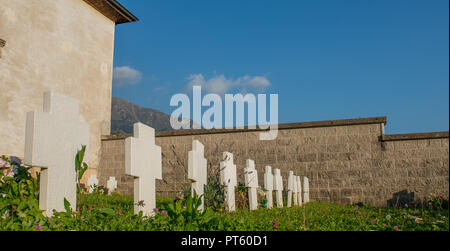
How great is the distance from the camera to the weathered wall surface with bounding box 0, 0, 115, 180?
10531 mm

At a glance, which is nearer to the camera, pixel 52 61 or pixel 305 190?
pixel 305 190

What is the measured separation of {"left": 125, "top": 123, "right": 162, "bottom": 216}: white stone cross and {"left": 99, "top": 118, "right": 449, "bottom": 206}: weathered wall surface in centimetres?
515

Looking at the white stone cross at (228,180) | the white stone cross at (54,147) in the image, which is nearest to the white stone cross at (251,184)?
the white stone cross at (228,180)

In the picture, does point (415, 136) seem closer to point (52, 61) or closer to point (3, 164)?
point (3, 164)

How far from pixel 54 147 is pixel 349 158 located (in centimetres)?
894

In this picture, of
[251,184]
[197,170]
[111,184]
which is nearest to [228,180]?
[251,184]

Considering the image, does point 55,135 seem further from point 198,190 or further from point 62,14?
point 62,14

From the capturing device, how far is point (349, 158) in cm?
1081

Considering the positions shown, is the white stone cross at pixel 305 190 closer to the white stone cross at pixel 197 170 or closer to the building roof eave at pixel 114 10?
the white stone cross at pixel 197 170

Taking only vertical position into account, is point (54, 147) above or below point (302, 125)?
below

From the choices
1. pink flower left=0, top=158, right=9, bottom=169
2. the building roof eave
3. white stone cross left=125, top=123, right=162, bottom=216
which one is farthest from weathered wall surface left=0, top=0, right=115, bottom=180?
white stone cross left=125, top=123, right=162, bottom=216

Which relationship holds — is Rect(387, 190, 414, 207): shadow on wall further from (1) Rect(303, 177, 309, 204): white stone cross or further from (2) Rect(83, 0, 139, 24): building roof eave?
(2) Rect(83, 0, 139, 24): building roof eave

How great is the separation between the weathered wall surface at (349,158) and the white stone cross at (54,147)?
19.6 ft
